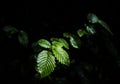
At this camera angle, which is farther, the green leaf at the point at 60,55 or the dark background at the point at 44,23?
the dark background at the point at 44,23

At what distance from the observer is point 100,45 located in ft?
7.33

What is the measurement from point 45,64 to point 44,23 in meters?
0.98

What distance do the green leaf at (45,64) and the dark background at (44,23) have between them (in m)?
0.43

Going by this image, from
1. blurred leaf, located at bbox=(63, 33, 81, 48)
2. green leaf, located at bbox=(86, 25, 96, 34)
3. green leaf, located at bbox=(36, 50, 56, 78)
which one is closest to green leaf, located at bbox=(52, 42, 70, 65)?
green leaf, located at bbox=(36, 50, 56, 78)

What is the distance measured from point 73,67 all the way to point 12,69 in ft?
1.76

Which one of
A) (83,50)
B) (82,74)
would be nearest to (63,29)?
(83,50)

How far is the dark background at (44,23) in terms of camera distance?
204 centimetres

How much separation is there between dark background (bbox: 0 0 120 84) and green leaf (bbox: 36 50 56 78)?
43cm

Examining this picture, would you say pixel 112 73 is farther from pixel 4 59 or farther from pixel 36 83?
pixel 4 59

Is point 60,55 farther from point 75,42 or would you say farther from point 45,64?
point 75,42

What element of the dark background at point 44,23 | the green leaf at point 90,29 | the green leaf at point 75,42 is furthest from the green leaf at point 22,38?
the green leaf at point 90,29

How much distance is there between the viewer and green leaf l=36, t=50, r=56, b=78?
144 cm

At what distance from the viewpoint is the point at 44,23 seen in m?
2.38

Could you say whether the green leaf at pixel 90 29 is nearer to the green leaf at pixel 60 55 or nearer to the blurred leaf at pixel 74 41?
the blurred leaf at pixel 74 41
